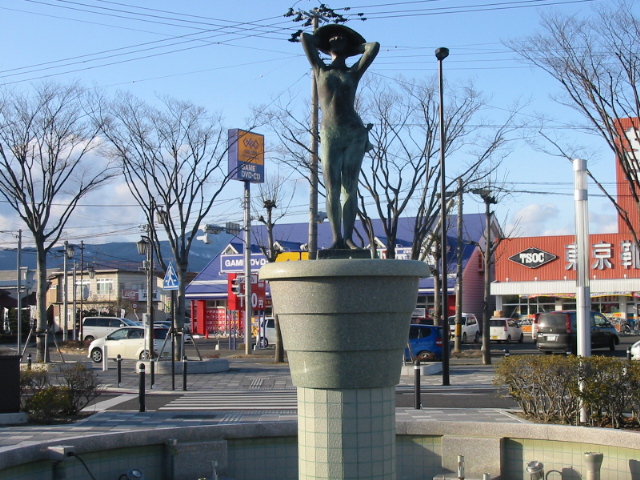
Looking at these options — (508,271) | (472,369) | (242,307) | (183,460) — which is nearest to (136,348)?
(242,307)

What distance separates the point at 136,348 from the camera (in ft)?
99.0

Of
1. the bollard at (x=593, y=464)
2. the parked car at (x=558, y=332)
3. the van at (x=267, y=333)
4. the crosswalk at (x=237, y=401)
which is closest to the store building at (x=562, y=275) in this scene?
the van at (x=267, y=333)

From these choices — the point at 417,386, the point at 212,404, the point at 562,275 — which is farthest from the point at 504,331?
the point at 417,386

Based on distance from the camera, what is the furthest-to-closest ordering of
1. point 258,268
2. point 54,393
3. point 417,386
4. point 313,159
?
point 258,268
point 313,159
point 417,386
point 54,393

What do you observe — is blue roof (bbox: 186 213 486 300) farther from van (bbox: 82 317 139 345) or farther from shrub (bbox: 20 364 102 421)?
shrub (bbox: 20 364 102 421)

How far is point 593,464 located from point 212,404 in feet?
33.7

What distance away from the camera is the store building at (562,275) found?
46.9 m

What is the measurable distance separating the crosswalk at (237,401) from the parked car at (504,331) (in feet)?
80.2

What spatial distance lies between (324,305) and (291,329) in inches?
18.8

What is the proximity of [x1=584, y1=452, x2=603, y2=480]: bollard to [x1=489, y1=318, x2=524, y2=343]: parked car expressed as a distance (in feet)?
112

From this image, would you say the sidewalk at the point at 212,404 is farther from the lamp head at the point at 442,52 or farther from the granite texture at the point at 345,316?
the lamp head at the point at 442,52

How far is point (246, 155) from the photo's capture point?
1315 inches

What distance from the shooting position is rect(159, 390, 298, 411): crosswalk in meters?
16.5

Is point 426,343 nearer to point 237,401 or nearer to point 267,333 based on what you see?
point 237,401
